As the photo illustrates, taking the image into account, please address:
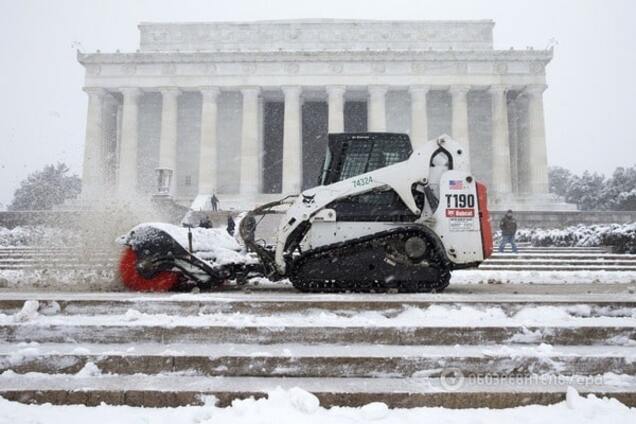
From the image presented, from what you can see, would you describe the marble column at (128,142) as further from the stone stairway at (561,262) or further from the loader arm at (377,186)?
the loader arm at (377,186)

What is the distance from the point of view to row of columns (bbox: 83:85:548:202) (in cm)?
3784

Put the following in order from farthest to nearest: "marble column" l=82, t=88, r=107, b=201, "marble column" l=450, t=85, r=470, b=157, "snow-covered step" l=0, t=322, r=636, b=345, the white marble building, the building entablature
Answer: the building entablature, "marble column" l=82, t=88, r=107, b=201, "marble column" l=450, t=85, r=470, b=157, the white marble building, "snow-covered step" l=0, t=322, r=636, b=345

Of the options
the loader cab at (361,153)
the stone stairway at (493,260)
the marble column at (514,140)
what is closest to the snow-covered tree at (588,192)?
the marble column at (514,140)

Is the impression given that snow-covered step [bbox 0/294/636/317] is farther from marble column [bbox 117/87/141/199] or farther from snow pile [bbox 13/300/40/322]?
marble column [bbox 117/87/141/199]

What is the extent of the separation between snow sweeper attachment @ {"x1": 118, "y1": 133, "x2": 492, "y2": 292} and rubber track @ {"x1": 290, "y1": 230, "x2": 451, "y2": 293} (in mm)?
13

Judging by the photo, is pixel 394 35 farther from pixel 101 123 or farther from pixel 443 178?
pixel 443 178

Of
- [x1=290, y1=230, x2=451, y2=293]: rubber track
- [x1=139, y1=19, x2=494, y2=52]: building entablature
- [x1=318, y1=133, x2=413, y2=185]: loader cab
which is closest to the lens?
[x1=290, y1=230, x2=451, y2=293]: rubber track

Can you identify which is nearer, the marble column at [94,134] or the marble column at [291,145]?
the marble column at [291,145]

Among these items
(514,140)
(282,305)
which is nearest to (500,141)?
(514,140)

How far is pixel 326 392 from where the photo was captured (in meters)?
3.36

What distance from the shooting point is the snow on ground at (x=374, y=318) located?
168 inches

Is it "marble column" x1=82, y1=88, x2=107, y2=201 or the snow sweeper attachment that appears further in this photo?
"marble column" x1=82, y1=88, x2=107, y2=201

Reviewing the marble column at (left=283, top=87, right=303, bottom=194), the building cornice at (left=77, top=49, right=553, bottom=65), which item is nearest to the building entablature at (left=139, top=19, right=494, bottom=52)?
the building cornice at (left=77, top=49, right=553, bottom=65)

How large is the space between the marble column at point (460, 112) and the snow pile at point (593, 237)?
17.5m
